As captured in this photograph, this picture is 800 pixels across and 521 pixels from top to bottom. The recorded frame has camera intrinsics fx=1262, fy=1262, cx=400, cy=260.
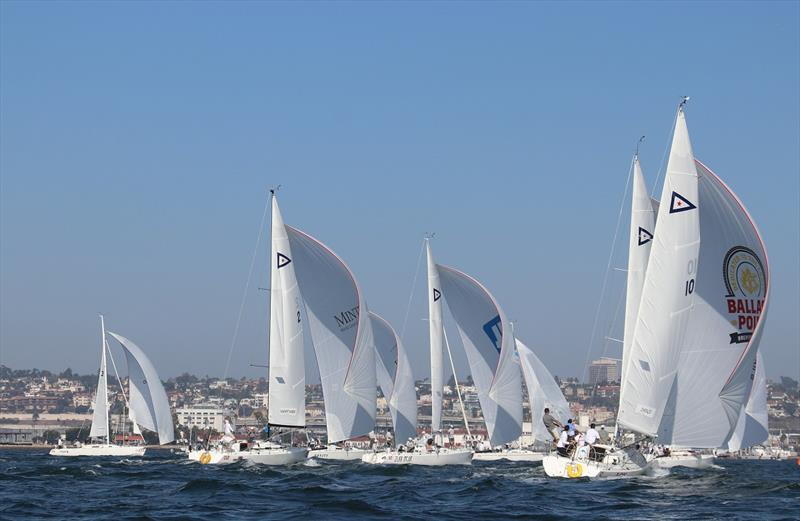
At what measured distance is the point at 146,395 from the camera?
67.2 m

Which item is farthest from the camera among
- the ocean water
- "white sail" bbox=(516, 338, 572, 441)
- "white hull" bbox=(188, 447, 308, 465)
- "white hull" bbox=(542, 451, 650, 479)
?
"white sail" bbox=(516, 338, 572, 441)

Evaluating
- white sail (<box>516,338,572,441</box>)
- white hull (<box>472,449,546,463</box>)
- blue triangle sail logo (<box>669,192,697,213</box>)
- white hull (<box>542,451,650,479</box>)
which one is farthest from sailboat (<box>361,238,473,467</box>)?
blue triangle sail logo (<box>669,192,697,213</box>)

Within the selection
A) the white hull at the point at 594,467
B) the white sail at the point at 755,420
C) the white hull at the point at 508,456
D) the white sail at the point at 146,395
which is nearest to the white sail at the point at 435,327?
→ the white hull at the point at 508,456

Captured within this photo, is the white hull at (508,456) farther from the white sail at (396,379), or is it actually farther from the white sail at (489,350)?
the white sail at (396,379)

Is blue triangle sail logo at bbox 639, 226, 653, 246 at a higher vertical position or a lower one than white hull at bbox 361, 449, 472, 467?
higher

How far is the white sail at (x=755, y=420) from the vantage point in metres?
54.8

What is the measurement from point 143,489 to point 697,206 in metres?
14.8

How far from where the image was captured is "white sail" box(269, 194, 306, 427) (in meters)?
42.3

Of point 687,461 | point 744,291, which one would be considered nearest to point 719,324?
point 744,291

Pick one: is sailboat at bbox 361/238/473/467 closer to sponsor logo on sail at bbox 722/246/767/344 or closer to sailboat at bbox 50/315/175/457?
sponsor logo on sail at bbox 722/246/767/344

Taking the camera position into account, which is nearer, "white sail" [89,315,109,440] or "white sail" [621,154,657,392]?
"white sail" [621,154,657,392]

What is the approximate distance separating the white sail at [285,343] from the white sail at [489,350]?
28.1ft

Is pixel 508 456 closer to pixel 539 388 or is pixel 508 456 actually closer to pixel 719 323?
pixel 539 388

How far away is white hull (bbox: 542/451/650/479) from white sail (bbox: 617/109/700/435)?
0.92 meters
